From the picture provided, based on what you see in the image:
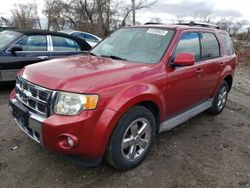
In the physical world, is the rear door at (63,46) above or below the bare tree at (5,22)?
below

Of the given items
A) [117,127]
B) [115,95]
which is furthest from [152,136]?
[115,95]

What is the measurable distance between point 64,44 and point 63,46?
0.07m

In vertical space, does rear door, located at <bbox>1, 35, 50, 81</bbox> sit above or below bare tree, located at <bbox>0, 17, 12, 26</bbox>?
below

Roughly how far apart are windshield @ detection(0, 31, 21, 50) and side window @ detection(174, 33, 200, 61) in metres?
4.05

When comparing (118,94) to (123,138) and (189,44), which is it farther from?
(189,44)

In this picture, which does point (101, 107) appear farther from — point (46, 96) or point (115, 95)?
point (46, 96)

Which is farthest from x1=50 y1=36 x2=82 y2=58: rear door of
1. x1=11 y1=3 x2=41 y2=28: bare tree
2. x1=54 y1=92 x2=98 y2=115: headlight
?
x1=11 y1=3 x2=41 y2=28: bare tree

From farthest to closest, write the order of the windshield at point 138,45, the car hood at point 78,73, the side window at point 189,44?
the side window at point 189,44 → the windshield at point 138,45 → the car hood at point 78,73

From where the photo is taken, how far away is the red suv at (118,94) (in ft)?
8.46

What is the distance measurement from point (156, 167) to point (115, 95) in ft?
3.96

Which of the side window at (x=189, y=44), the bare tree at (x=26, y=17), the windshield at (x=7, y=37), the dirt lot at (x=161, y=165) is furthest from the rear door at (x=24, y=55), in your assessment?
the bare tree at (x=26, y=17)

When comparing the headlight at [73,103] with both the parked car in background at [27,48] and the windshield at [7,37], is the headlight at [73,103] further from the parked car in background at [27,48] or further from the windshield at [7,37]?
the windshield at [7,37]

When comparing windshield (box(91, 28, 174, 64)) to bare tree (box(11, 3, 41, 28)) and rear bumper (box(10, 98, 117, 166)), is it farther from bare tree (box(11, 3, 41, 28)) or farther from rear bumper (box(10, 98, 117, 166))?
bare tree (box(11, 3, 41, 28))

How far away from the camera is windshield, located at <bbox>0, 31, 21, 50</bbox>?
5907mm
